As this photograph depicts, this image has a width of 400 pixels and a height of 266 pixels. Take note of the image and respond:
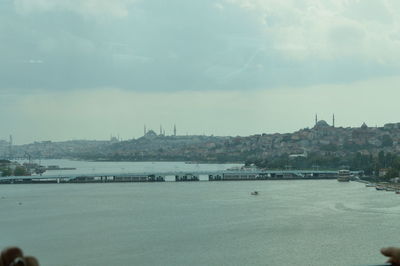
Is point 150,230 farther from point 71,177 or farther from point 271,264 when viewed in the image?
point 71,177

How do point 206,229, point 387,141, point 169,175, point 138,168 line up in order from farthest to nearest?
1. point 138,168
2. point 387,141
3. point 169,175
4. point 206,229

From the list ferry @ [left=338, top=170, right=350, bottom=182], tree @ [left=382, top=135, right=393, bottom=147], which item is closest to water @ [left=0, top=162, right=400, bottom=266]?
ferry @ [left=338, top=170, right=350, bottom=182]

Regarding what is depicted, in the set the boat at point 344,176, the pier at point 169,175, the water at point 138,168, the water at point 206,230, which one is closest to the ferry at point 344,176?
the boat at point 344,176

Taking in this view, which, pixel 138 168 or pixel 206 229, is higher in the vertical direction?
pixel 138 168

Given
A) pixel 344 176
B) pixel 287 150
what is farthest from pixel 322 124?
pixel 344 176

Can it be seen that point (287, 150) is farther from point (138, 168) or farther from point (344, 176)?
point (344, 176)

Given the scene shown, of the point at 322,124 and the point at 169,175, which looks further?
the point at 322,124

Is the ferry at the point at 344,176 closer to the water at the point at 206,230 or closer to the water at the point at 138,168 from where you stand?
the water at the point at 138,168
